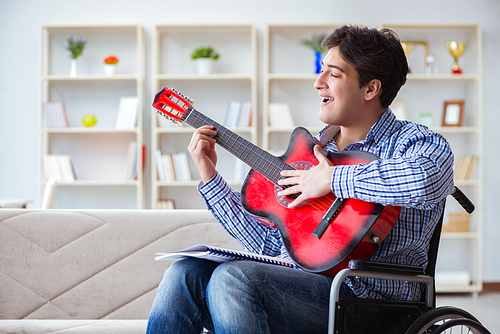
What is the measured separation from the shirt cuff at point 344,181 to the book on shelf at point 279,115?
8.81 feet

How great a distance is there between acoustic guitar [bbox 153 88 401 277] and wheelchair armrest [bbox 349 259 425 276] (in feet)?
0.22

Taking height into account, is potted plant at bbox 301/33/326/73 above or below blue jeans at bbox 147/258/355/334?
above

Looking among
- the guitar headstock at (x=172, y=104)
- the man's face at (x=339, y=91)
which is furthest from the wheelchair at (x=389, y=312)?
the guitar headstock at (x=172, y=104)

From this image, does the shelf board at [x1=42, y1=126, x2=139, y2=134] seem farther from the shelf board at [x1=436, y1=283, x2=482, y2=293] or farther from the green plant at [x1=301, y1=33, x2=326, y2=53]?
the shelf board at [x1=436, y1=283, x2=482, y2=293]

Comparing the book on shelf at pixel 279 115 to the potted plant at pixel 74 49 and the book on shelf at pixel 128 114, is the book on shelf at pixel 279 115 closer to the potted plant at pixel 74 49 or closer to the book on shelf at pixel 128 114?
Answer: the book on shelf at pixel 128 114

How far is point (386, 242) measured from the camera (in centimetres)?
113

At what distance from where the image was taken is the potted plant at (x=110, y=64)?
3.79 meters

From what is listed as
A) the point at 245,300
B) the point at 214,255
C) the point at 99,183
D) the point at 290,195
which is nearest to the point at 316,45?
the point at 99,183

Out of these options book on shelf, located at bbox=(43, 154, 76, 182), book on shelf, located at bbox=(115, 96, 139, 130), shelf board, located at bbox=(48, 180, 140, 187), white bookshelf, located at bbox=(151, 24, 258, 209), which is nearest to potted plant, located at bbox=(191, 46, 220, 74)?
white bookshelf, located at bbox=(151, 24, 258, 209)

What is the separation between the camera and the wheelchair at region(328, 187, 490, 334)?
0.97m

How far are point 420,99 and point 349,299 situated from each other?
3.28 m

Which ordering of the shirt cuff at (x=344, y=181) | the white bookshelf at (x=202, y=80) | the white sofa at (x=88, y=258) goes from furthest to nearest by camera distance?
the white bookshelf at (x=202, y=80) → the white sofa at (x=88, y=258) → the shirt cuff at (x=344, y=181)

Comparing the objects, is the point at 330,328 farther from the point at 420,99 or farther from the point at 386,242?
the point at 420,99

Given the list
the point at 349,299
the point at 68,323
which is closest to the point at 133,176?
the point at 68,323
